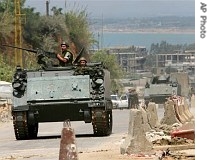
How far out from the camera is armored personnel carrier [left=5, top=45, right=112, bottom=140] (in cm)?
2352

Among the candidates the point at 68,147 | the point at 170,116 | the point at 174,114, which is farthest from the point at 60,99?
the point at 68,147

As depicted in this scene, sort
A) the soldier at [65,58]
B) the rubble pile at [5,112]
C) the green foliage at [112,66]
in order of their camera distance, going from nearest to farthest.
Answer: the soldier at [65,58] → the rubble pile at [5,112] → the green foliage at [112,66]

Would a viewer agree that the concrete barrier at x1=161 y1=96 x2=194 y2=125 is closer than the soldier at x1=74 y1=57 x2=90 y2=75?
No

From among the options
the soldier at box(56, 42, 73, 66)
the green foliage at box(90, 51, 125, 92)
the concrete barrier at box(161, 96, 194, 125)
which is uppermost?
the soldier at box(56, 42, 73, 66)

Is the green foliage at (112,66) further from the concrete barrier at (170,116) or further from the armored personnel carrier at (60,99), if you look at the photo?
the armored personnel carrier at (60,99)

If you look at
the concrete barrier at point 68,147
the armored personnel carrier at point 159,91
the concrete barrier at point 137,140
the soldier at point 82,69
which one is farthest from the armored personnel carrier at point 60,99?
the armored personnel carrier at point 159,91

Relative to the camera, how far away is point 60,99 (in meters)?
23.8

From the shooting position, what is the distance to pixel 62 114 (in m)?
23.9

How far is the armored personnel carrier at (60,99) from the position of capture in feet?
77.2

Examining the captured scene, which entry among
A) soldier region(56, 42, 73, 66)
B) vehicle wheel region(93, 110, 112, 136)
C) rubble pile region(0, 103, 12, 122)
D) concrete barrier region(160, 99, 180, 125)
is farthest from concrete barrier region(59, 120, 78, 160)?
rubble pile region(0, 103, 12, 122)

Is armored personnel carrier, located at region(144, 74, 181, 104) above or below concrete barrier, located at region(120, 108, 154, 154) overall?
below

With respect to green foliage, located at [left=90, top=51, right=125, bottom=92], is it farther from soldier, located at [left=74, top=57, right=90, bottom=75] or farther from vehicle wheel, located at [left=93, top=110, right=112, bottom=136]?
vehicle wheel, located at [left=93, top=110, right=112, bottom=136]

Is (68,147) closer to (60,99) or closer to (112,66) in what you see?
(60,99)

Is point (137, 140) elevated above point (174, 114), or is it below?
above
